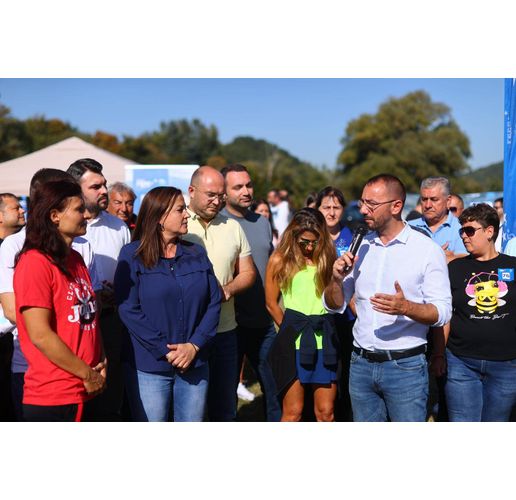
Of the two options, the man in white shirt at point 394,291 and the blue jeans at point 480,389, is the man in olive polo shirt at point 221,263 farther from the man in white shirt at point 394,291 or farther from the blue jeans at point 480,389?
the blue jeans at point 480,389

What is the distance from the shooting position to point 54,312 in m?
2.88

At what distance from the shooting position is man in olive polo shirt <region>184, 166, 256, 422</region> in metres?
4.23

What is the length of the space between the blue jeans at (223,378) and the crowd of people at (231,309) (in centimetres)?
1

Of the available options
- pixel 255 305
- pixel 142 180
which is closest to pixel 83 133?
pixel 142 180

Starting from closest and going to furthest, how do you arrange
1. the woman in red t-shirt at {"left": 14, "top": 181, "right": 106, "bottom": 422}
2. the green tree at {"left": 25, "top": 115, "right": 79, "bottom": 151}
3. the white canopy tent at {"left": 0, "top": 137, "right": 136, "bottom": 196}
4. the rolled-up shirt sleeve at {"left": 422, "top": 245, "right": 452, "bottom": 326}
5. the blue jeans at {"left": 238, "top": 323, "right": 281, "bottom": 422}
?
the woman in red t-shirt at {"left": 14, "top": 181, "right": 106, "bottom": 422} → the rolled-up shirt sleeve at {"left": 422, "top": 245, "right": 452, "bottom": 326} → the blue jeans at {"left": 238, "top": 323, "right": 281, "bottom": 422} → the white canopy tent at {"left": 0, "top": 137, "right": 136, "bottom": 196} → the green tree at {"left": 25, "top": 115, "right": 79, "bottom": 151}

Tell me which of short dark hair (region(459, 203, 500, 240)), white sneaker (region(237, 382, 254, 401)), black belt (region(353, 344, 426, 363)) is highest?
short dark hair (region(459, 203, 500, 240))

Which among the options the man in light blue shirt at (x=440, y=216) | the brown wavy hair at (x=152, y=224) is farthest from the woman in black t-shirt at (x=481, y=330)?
the brown wavy hair at (x=152, y=224)

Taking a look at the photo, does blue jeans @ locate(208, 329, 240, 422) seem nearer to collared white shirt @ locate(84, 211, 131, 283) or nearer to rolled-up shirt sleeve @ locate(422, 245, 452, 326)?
collared white shirt @ locate(84, 211, 131, 283)

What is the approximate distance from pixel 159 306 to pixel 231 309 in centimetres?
97

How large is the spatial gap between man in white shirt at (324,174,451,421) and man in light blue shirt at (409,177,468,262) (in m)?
2.08

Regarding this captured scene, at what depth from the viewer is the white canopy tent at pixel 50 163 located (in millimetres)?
9734

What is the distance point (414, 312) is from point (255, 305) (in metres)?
1.93

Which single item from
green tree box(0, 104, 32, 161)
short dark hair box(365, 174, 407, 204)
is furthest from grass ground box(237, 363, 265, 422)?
green tree box(0, 104, 32, 161)

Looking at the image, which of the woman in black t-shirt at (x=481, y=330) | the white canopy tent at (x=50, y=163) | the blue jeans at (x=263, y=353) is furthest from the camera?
the white canopy tent at (x=50, y=163)
